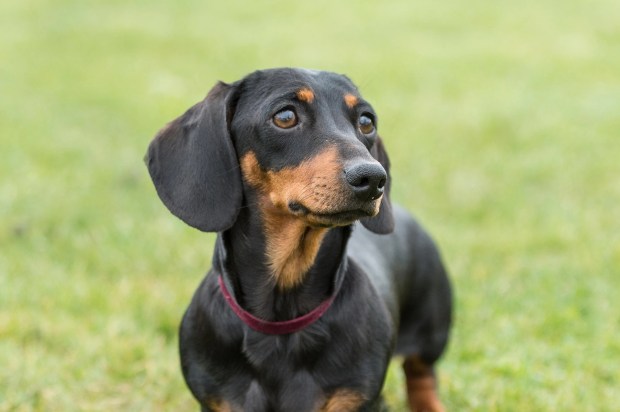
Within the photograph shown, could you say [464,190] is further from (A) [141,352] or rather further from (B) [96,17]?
(B) [96,17]

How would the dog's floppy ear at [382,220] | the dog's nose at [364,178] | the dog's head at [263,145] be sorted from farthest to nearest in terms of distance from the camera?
the dog's floppy ear at [382,220] → the dog's head at [263,145] → the dog's nose at [364,178]

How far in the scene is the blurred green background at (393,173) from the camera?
536 centimetres

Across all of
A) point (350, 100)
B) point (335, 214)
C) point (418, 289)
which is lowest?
point (418, 289)

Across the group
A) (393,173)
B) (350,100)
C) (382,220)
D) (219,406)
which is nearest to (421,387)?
(382,220)

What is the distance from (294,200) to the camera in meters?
3.35

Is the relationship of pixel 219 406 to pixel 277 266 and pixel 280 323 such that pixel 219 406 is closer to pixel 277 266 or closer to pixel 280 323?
pixel 280 323

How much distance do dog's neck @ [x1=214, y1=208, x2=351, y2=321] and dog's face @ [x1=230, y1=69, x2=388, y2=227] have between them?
0.54 feet

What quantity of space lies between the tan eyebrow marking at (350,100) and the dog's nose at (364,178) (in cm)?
52

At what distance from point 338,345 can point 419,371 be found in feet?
4.68

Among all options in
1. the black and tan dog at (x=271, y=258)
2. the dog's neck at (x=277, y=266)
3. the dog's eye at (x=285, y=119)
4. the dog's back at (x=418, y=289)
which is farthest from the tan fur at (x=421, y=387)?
the dog's eye at (x=285, y=119)

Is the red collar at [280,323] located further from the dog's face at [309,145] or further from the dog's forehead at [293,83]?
the dog's forehead at [293,83]

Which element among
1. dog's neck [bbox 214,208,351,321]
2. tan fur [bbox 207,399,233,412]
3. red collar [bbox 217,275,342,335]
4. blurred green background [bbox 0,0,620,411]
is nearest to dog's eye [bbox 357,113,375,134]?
dog's neck [bbox 214,208,351,321]

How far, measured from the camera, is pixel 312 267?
371 centimetres

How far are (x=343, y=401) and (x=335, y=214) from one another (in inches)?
32.4
